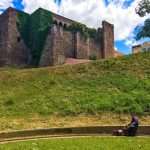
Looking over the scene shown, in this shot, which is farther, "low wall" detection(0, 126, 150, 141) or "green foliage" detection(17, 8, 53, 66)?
"green foliage" detection(17, 8, 53, 66)

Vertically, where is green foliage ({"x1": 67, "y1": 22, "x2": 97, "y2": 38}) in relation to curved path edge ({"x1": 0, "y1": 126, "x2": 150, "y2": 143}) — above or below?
above

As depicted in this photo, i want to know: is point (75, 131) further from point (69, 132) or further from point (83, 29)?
point (83, 29)

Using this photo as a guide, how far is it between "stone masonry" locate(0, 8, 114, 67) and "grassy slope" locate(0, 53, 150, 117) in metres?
11.9

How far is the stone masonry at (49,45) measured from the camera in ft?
131

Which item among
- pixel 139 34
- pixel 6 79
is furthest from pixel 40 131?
pixel 139 34

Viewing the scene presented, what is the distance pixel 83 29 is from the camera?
44375 mm

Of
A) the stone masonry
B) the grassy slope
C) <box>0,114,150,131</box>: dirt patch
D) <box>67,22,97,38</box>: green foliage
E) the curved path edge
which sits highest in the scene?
<box>67,22,97,38</box>: green foliage

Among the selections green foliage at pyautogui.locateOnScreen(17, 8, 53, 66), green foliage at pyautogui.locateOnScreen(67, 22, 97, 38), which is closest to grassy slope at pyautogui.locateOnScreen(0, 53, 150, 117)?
green foliage at pyautogui.locateOnScreen(17, 8, 53, 66)

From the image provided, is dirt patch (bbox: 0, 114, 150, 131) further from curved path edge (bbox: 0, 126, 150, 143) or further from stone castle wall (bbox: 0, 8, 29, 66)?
stone castle wall (bbox: 0, 8, 29, 66)

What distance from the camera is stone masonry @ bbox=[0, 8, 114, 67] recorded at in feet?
131

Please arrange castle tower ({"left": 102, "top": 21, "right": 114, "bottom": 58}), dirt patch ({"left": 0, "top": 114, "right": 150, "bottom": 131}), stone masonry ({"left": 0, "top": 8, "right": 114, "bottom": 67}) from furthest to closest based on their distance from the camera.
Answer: castle tower ({"left": 102, "top": 21, "right": 114, "bottom": 58}) < stone masonry ({"left": 0, "top": 8, "right": 114, "bottom": 67}) < dirt patch ({"left": 0, "top": 114, "right": 150, "bottom": 131})

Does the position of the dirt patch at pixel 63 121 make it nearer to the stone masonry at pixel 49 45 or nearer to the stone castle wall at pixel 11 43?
the stone masonry at pixel 49 45

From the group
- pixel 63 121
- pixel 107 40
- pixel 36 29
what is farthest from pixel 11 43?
pixel 63 121

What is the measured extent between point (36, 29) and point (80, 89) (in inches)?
811
